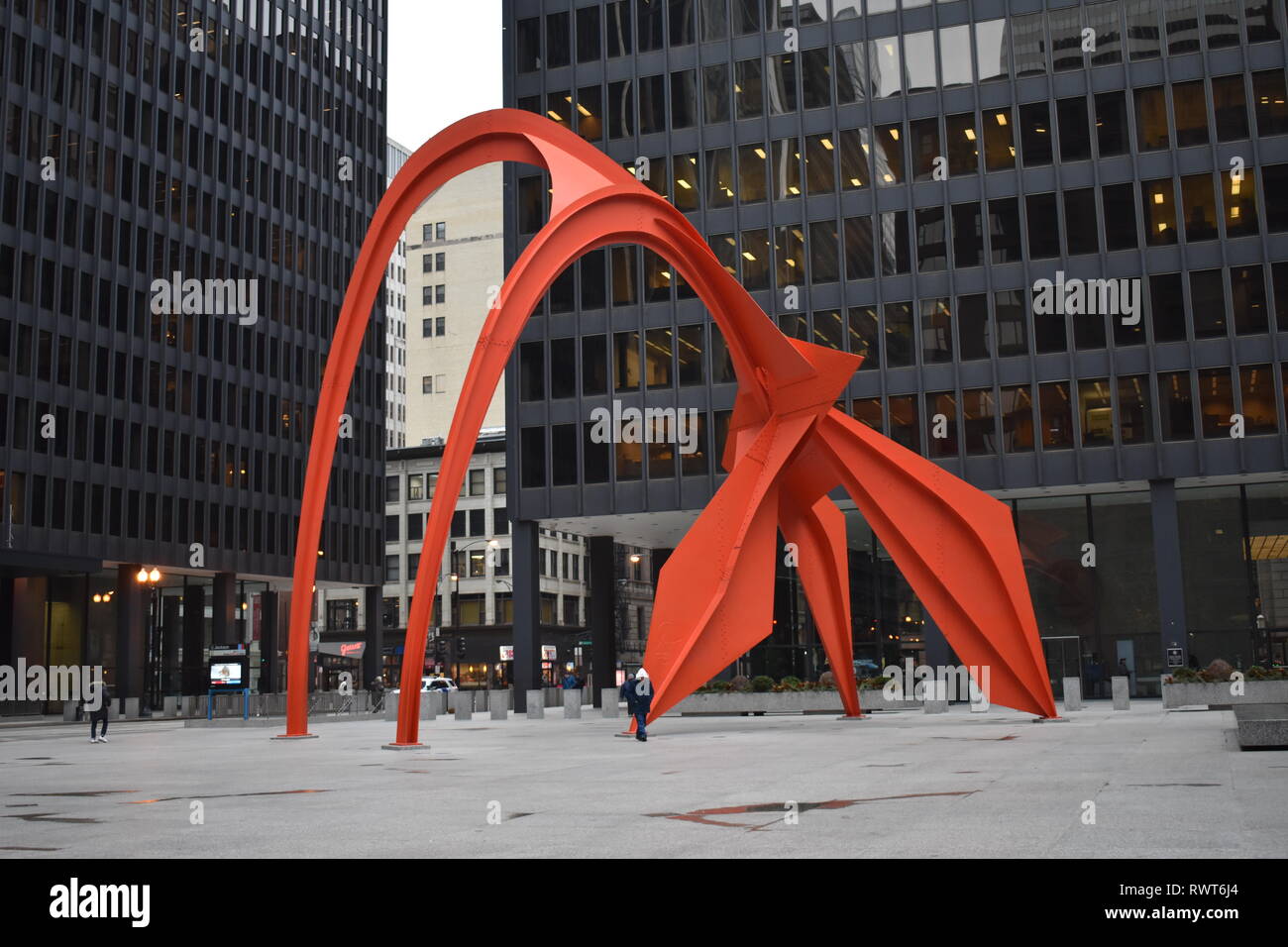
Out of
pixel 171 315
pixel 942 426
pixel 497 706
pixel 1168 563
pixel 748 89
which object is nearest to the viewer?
pixel 1168 563

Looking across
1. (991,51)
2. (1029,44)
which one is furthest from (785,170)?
(1029,44)

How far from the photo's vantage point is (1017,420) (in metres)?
44.0

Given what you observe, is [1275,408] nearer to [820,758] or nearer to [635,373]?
[635,373]

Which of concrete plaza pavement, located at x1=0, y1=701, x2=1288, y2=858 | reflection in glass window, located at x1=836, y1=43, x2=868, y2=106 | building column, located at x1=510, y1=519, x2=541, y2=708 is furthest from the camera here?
building column, located at x1=510, y1=519, x2=541, y2=708

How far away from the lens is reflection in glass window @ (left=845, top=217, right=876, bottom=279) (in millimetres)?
46438

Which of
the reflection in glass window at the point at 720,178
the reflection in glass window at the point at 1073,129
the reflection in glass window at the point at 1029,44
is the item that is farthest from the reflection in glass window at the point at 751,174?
the reflection in glass window at the point at 1073,129

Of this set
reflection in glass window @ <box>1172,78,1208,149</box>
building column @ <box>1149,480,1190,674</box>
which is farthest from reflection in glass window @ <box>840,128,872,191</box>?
building column @ <box>1149,480,1190,674</box>

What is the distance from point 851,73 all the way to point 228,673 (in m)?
31.9

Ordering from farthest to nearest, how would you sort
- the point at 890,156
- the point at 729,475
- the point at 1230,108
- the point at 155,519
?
the point at 155,519 < the point at 890,156 < the point at 1230,108 < the point at 729,475

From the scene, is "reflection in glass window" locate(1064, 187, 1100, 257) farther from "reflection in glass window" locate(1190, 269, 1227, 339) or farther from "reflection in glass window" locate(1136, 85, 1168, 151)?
"reflection in glass window" locate(1190, 269, 1227, 339)

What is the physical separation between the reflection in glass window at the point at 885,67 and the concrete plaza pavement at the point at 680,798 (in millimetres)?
28713

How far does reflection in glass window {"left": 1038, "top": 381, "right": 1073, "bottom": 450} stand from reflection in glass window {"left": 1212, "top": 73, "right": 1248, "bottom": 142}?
9.88 metres

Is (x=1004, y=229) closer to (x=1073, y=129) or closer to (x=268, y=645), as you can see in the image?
(x=1073, y=129)

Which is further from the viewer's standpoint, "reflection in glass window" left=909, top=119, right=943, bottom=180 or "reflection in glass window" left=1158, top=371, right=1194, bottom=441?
"reflection in glass window" left=909, top=119, right=943, bottom=180
